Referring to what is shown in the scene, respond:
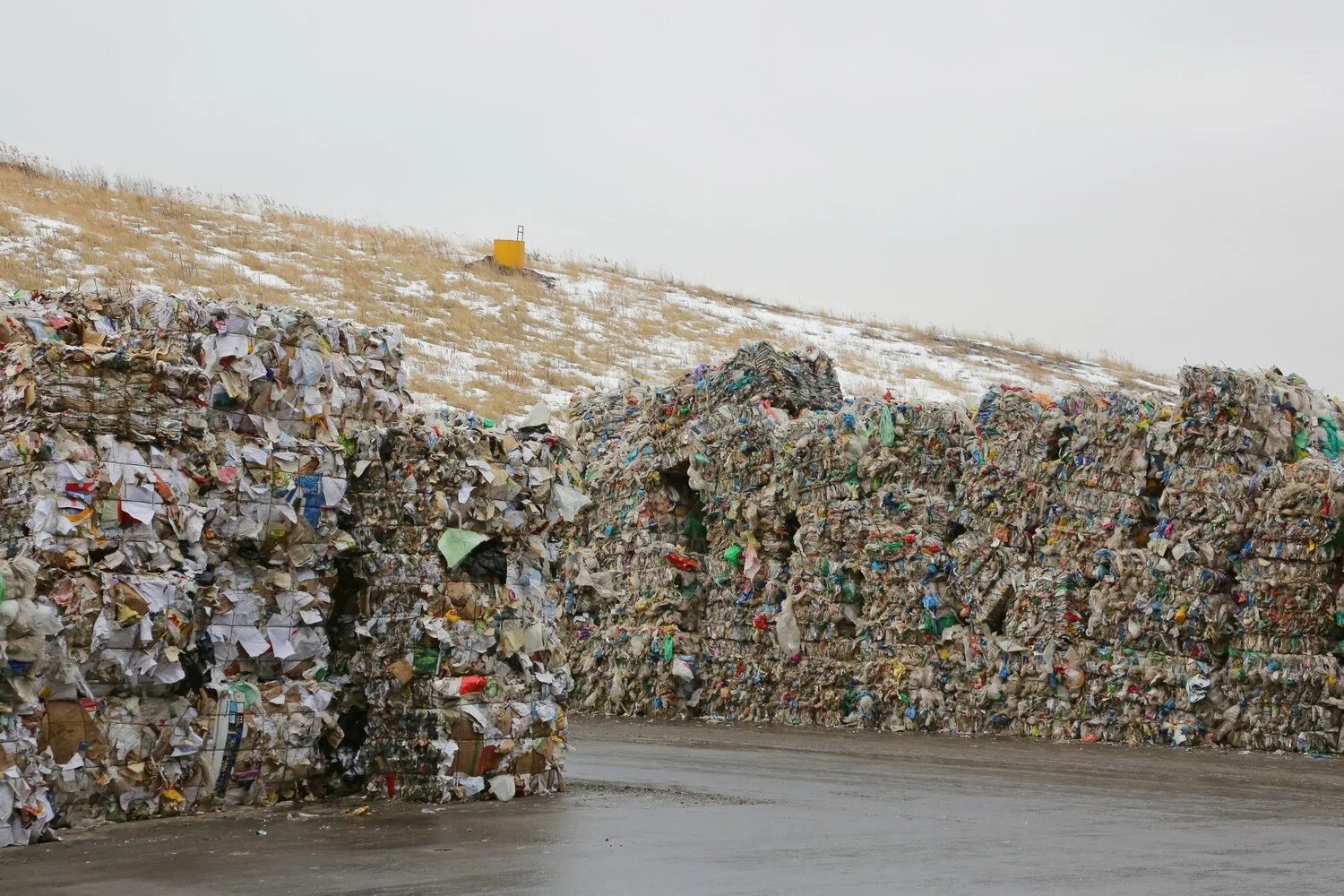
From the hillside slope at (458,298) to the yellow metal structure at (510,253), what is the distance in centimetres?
101

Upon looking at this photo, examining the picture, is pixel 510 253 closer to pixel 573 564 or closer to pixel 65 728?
pixel 573 564

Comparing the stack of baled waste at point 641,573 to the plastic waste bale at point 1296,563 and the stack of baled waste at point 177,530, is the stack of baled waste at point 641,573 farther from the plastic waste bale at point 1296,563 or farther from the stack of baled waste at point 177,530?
the stack of baled waste at point 177,530

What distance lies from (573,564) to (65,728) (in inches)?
417

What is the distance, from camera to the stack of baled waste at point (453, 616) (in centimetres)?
948

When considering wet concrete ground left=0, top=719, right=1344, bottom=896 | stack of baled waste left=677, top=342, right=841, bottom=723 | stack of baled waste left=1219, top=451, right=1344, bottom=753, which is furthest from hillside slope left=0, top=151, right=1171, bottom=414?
wet concrete ground left=0, top=719, right=1344, bottom=896

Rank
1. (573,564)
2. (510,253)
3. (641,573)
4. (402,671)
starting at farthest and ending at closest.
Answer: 1. (510,253)
2. (573,564)
3. (641,573)
4. (402,671)

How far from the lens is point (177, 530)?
8.76 meters

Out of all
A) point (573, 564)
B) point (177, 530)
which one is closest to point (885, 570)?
point (573, 564)

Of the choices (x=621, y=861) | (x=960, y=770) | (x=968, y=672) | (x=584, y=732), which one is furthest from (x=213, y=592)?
(x=968, y=672)

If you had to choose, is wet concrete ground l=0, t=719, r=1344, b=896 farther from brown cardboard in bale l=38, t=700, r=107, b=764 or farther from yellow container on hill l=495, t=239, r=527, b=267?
yellow container on hill l=495, t=239, r=527, b=267

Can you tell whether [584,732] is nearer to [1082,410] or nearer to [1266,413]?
[1082,410]

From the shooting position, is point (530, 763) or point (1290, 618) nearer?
point (530, 763)

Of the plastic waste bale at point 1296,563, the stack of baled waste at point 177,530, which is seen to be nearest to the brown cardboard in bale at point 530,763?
the stack of baled waste at point 177,530

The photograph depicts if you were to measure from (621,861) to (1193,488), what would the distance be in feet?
24.9
